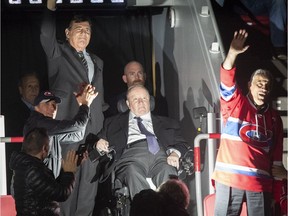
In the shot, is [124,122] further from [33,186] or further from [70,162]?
[33,186]

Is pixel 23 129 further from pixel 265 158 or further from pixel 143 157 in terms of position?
pixel 265 158

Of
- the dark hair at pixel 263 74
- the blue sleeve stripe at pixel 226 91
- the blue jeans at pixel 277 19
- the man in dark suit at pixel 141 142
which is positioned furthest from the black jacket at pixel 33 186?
the blue jeans at pixel 277 19

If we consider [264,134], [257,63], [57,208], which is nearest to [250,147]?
[264,134]

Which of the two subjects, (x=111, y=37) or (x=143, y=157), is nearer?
(x=143, y=157)

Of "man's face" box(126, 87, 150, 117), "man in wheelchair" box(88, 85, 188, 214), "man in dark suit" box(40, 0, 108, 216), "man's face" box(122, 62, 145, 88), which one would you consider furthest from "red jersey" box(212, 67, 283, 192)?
"man in dark suit" box(40, 0, 108, 216)

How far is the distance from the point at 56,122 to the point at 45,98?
202 millimetres

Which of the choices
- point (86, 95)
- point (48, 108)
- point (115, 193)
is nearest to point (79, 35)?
point (86, 95)

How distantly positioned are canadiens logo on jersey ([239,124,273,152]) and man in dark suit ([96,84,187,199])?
18.2 inches

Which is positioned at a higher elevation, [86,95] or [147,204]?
[86,95]

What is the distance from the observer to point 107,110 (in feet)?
20.0

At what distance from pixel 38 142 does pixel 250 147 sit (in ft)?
5.12

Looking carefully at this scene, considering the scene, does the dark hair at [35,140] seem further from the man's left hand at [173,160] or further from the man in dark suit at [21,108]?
the man's left hand at [173,160]

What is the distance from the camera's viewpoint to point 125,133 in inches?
234

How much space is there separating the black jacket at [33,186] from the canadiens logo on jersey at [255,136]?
1.41 m
